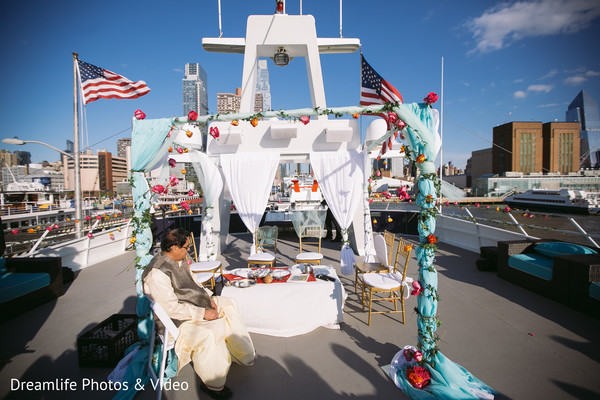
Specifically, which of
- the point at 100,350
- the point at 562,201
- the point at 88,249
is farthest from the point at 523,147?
the point at 100,350

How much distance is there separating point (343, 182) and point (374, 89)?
209 centimetres

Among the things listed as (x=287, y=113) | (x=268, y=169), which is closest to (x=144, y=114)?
(x=287, y=113)

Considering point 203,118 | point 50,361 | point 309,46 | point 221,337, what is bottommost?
point 50,361

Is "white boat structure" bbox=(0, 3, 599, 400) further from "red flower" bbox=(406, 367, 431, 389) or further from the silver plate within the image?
the silver plate

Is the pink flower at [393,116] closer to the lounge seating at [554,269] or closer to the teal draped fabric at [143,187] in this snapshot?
the teal draped fabric at [143,187]

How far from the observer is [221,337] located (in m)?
2.37

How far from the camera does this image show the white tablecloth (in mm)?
3260

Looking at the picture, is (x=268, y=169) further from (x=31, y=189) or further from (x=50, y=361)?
(x=31, y=189)

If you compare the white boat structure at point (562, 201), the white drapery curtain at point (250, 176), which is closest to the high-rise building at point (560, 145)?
the white boat structure at point (562, 201)

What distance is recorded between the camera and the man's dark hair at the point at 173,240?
7.96 ft

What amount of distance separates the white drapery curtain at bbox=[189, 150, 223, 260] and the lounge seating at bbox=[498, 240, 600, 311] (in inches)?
256

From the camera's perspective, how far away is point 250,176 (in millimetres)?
5859

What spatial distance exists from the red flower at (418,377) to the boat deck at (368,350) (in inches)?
6.7

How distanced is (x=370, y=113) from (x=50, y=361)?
4828mm
